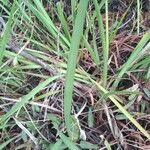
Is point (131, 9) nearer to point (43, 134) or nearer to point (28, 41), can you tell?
point (28, 41)

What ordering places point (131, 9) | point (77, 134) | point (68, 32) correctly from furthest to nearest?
point (131, 9) < point (68, 32) < point (77, 134)

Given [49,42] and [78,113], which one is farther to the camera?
[49,42]

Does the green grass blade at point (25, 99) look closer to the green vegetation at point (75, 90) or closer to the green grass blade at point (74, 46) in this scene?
the green vegetation at point (75, 90)

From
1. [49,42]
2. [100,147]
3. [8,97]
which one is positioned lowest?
[100,147]

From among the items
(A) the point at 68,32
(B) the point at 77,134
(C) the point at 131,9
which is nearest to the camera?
(B) the point at 77,134

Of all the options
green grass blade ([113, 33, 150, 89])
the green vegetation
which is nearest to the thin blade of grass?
the green vegetation

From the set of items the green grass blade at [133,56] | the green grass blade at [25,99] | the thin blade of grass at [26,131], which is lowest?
the thin blade of grass at [26,131]

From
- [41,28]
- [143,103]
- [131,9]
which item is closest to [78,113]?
[143,103]

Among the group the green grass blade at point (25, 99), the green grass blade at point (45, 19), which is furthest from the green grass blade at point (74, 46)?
the green grass blade at point (45, 19)

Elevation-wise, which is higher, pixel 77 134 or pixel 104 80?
pixel 104 80
